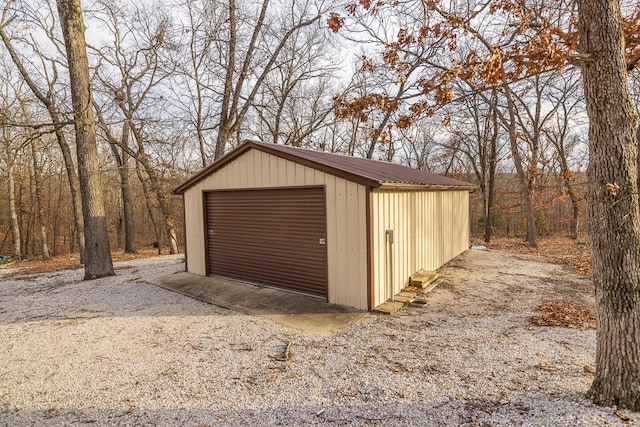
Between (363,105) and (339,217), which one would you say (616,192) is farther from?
(339,217)

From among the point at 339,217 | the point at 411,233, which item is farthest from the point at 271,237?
the point at 411,233

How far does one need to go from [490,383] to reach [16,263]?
19.2m

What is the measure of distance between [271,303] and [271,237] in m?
1.51

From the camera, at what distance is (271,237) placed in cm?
723

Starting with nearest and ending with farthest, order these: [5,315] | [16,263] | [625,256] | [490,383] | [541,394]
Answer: [625,256]
[541,394]
[490,383]
[5,315]
[16,263]

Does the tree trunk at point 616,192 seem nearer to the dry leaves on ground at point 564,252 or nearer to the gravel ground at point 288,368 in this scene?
the gravel ground at point 288,368

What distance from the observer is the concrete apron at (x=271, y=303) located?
5359 millimetres

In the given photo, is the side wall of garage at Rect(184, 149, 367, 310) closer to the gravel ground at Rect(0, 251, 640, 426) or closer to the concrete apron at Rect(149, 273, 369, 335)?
the concrete apron at Rect(149, 273, 369, 335)

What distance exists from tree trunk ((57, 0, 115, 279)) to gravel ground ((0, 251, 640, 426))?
8.87 feet

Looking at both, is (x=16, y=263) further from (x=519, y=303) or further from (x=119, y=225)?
(x=519, y=303)

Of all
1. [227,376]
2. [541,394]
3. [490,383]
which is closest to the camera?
[541,394]

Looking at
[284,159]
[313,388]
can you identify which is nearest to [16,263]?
[284,159]

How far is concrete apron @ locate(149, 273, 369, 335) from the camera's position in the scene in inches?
211

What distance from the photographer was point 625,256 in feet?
9.38
